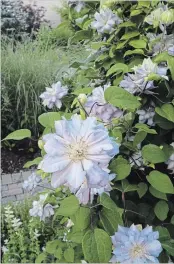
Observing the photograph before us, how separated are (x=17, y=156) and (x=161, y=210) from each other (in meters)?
2.61

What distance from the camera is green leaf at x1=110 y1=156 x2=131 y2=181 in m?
0.98

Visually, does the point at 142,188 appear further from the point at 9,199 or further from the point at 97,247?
the point at 9,199

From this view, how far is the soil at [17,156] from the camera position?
351 cm

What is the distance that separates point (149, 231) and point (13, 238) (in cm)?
142

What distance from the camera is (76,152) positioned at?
790 millimetres

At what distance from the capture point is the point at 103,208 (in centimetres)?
98

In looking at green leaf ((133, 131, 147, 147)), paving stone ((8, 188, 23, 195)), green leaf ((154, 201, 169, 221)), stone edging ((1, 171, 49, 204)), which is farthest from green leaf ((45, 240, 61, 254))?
paving stone ((8, 188, 23, 195))

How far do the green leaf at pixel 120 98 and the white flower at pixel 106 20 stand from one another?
325 mm

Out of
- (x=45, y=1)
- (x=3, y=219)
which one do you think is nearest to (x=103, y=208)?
(x=3, y=219)

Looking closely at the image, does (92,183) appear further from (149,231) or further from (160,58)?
(160,58)

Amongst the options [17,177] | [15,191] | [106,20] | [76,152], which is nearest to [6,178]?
[17,177]

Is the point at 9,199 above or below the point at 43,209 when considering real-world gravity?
below

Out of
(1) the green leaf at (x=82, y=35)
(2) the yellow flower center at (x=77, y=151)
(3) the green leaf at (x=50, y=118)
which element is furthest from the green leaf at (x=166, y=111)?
(1) the green leaf at (x=82, y=35)

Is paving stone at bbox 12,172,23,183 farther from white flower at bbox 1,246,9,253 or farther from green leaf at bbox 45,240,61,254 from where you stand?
green leaf at bbox 45,240,61,254
